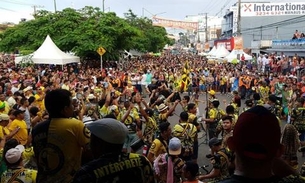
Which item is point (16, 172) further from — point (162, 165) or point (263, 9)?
point (263, 9)

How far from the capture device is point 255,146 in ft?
5.77

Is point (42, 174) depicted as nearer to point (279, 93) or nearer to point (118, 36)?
point (279, 93)

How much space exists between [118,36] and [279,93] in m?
15.5

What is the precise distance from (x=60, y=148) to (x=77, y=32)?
25.8 metres

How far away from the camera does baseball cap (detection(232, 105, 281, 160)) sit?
1.76m

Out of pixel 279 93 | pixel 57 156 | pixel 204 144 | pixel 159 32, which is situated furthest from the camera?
pixel 159 32

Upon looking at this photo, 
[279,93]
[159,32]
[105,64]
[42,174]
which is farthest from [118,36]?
[159,32]

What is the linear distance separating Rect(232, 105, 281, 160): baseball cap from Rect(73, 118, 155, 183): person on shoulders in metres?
1.03

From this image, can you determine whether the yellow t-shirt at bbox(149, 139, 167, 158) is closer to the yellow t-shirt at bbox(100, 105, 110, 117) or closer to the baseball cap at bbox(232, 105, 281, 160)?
the yellow t-shirt at bbox(100, 105, 110, 117)

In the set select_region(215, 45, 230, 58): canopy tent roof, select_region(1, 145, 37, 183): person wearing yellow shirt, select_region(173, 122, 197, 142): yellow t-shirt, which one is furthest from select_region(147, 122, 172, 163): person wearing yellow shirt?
select_region(215, 45, 230, 58): canopy tent roof

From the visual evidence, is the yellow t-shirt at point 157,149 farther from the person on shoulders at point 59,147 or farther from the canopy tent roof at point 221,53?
the canopy tent roof at point 221,53

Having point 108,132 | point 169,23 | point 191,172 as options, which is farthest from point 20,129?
point 169,23

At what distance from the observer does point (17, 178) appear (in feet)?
12.3

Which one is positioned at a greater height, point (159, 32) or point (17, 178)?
point (159, 32)
